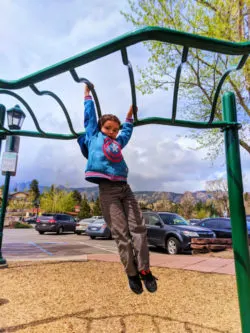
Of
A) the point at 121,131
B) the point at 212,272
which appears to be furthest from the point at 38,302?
the point at 212,272

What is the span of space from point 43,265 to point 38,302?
266cm

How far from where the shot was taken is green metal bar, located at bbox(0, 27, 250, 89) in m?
1.56

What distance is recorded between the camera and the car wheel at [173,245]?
9078 millimetres

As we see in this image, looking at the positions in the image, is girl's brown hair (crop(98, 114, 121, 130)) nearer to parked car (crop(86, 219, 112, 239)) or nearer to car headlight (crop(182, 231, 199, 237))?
car headlight (crop(182, 231, 199, 237))

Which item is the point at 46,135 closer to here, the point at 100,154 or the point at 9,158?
the point at 100,154

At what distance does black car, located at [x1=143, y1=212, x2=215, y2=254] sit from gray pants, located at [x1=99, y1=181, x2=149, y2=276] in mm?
7326

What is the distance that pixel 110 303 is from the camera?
155 inches

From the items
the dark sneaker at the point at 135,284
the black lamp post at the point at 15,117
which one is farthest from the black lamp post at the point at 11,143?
the dark sneaker at the point at 135,284

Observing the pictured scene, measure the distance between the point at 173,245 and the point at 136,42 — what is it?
8.51m

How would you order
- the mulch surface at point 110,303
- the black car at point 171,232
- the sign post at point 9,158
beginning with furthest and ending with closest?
the black car at point 171,232
the sign post at point 9,158
the mulch surface at point 110,303

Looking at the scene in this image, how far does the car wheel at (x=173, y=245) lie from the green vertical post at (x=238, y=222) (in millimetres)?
6905

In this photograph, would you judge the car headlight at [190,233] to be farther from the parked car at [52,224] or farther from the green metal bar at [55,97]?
the parked car at [52,224]

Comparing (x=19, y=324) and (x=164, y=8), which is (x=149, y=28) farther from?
(x=164, y=8)

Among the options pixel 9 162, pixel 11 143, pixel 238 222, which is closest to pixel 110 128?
pixel 238 222
